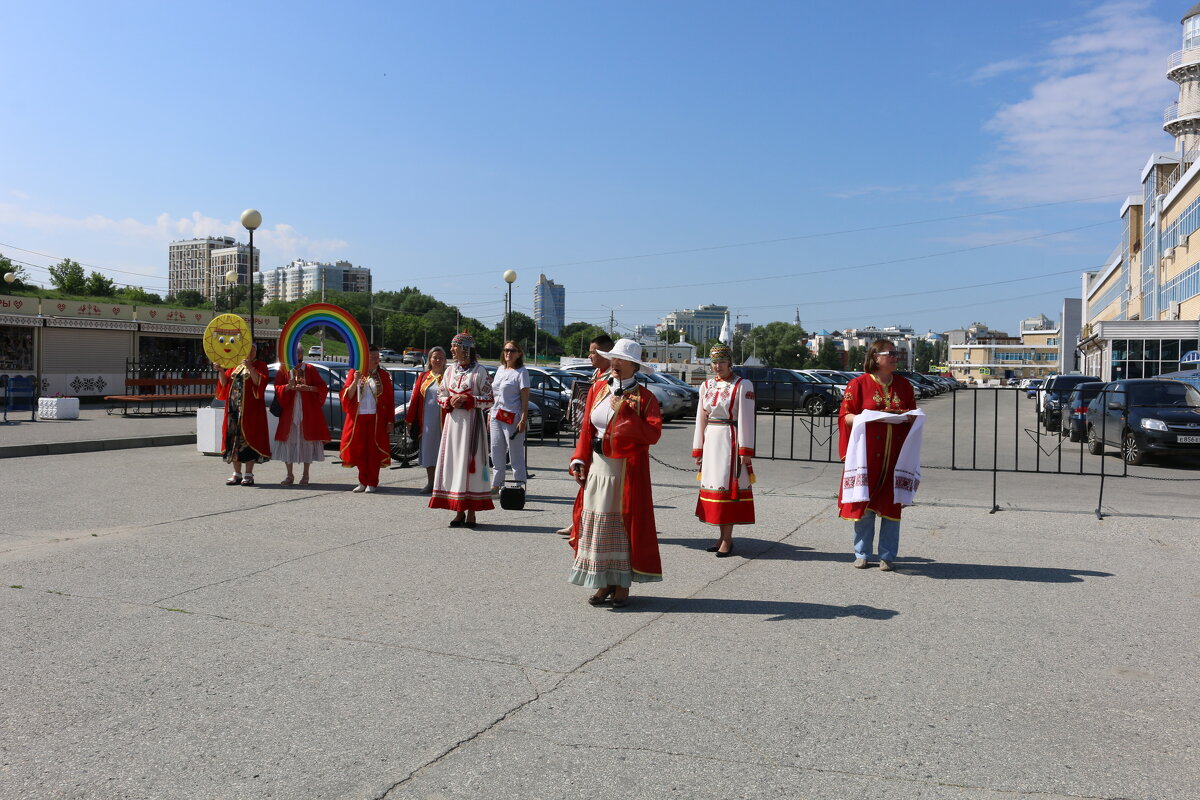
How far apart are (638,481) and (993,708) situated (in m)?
2.58

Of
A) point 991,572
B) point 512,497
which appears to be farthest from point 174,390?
point 991,572

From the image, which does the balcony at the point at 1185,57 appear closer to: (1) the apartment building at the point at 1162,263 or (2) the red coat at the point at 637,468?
(1) the apartment building at the point at 1162,263

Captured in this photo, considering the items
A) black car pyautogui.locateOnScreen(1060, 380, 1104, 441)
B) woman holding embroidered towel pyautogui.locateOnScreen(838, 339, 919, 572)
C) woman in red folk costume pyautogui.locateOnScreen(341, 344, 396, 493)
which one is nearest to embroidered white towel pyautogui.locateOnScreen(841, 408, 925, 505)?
woman holding embroidered towel pyautogui.locateOnScreen(838, 339, 919, 572)

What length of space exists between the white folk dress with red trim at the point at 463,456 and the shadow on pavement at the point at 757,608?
3112 mm

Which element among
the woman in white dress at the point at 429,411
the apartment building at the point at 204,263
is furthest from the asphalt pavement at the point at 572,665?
the apartment building at the point at 204,263

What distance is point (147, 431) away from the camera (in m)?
20.1

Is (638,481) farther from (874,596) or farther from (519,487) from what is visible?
(519,487)

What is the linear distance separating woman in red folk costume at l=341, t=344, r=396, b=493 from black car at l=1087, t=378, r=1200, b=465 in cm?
1069

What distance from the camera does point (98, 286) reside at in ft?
276

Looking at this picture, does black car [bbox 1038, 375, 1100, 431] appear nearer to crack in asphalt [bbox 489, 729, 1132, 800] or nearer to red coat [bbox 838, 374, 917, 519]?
red coat [bbox 838, 374, 917, 519]

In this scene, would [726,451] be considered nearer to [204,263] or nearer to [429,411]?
[429,411]

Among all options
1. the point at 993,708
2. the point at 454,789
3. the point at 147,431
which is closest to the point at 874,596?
the point at 993,708

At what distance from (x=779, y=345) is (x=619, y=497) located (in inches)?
5431

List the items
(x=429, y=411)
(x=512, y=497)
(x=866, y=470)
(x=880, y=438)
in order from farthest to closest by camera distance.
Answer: (x=429, y=411) < (x=512, y=497) < (x=880, y=438) < (x=866, y=470)
